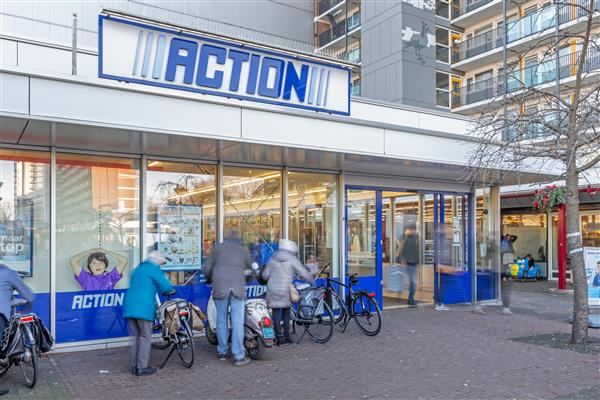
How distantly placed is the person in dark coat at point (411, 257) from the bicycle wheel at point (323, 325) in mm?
3589

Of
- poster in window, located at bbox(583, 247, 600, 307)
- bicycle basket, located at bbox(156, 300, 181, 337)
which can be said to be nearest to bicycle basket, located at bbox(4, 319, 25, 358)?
bicycle basket, located at bbox(156, 300, 181, 337)

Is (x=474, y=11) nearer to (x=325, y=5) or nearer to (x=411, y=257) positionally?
(x=325, y=5)

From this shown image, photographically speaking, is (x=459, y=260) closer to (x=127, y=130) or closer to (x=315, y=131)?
(x=315, y=131)

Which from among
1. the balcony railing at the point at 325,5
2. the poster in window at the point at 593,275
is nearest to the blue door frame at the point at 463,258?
the poster in window at the point at 593,275

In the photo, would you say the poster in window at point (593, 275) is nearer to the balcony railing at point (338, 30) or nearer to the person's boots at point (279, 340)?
the person's boots at point (279, 340)

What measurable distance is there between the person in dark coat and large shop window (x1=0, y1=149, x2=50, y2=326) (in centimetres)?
721

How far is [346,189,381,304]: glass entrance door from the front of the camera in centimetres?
1063

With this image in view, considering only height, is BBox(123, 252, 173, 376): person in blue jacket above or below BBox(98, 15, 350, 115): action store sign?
below

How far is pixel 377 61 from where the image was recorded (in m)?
29.6

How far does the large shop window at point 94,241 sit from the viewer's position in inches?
304

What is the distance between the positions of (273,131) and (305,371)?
329 centimetres

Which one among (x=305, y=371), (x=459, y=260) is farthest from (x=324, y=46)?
(x=305, y=371)

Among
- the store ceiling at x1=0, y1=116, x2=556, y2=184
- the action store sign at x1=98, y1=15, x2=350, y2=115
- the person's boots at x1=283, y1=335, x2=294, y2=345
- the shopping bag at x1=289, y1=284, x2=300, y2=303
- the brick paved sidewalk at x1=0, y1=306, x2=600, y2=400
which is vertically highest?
the action store sign at x1=98, y1=15, x2=350, y2=115

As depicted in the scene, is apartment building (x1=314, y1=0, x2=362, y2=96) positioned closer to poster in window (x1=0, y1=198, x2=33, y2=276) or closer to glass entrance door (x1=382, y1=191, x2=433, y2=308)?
glass entrance door (x1=382, y1=191, x2=433, y2=308)
